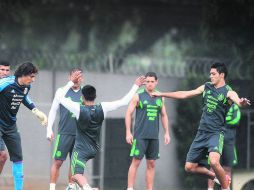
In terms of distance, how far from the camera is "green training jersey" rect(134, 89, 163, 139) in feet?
49.8

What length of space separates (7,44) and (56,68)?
54.4 ft

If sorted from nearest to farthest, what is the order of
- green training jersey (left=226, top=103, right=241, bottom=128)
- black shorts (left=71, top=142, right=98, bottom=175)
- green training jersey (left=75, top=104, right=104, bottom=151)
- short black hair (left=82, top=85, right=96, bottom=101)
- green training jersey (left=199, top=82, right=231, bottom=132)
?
short black hair (left=82, top=85, right=96, bottom=101) < green training jersey (left=75, top=104, right=104, bottom=151) < black shorts (left=71, top=142, right=98, bottom=175) < green training jersey (left=199, top=82, right=231, bottom=132) < green training jersey (left=226, top=103, right=241, bottom=128)

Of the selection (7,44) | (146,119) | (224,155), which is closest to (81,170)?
(146,119)

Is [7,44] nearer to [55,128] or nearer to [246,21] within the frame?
[246,21]

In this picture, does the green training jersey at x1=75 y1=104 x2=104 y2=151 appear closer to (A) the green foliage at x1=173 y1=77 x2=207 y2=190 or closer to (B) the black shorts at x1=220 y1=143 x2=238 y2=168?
(B) the black shorts at x1=220 y1=143 x2=238 y2=168

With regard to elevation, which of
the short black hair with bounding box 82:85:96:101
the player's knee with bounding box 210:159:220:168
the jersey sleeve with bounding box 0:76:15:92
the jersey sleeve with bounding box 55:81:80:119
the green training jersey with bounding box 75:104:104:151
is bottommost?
the player's knee with bounding box 210:159:220:168

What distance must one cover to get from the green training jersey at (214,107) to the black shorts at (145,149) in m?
1.34

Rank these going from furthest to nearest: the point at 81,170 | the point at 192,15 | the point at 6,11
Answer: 1. the point at 192,15
2. the point at 6,11
3. the point at 81,170

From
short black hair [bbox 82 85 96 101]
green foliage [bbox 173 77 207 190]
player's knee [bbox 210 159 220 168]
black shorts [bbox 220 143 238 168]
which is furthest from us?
green foliage [bbox 173 77 207 190]

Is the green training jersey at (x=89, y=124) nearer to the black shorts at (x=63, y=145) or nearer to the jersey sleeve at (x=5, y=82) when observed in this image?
the jersey sleeve at (x=5, y=82)

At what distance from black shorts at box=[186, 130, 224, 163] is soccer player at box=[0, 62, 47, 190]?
7.62 feet

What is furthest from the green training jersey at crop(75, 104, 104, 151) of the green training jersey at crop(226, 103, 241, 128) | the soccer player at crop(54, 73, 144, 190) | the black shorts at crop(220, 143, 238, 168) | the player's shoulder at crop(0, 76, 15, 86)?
the green training jersey at crop(226, 103, 241, 128)

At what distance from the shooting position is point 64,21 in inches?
1543

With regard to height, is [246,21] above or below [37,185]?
above
